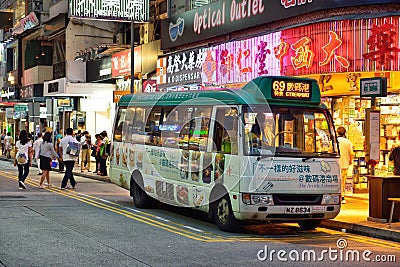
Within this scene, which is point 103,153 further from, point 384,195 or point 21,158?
point 384,195

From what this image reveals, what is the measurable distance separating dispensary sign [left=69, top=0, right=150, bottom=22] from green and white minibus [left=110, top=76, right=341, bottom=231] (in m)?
14.5

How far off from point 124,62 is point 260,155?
2111 centimetres

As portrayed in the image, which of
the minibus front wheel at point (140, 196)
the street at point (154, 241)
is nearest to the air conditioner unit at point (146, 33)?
the minibus front wheel at point (140, 196)

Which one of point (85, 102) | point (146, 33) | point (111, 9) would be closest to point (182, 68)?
point (111, 9)

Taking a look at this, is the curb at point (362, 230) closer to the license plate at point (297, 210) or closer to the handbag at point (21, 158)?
the license plate at point (297, 210)

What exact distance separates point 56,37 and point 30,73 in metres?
4.65

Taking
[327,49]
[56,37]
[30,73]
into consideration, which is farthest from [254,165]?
[30,73]

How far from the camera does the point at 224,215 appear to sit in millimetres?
13953

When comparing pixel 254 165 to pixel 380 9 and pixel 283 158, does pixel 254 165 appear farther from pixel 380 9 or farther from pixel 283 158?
pixel 380 9

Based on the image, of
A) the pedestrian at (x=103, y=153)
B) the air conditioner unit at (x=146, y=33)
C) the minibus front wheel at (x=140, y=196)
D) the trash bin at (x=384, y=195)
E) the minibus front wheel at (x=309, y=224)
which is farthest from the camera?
the air conditioner unit at (x=146, y=33)

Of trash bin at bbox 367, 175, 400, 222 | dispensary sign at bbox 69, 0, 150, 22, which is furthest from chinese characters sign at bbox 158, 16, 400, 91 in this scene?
dispensary sign at bbox 69, 0, 150, 22

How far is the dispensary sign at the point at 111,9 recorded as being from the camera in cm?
2944

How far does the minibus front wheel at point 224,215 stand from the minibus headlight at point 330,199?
1651 mm

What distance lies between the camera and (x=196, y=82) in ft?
84.9
